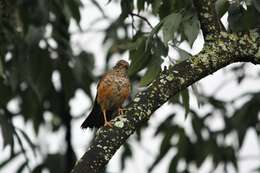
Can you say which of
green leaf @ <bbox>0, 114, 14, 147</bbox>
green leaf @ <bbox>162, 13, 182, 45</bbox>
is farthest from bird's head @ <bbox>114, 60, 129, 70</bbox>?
green leaf @ <bbox>162, 13, 182, 45</bbox>

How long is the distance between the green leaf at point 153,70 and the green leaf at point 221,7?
45 centimetres

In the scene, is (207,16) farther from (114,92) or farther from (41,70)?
(41,70)

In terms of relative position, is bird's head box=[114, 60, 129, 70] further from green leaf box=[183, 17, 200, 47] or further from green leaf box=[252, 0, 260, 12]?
green leaf box=[252, 0, 260, 12]

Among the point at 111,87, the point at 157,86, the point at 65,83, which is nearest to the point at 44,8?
the point at 111,87

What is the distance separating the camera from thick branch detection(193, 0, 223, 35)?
3982 millimetres

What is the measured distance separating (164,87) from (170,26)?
2.06ft

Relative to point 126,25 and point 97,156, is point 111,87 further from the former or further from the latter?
point 97,156

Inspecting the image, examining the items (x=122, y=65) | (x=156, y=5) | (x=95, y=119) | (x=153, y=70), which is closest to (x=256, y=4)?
(x=153, y=70)

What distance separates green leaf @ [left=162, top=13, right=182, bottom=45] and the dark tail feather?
1.42 metres

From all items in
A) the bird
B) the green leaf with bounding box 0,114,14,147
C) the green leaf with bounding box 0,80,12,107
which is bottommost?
the green leaf with bounding box 0,114,14,147

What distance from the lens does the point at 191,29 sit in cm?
438

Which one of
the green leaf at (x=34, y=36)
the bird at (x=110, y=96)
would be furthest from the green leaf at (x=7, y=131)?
the green leaf at (x=34, y=36)

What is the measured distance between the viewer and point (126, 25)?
8.16 meters

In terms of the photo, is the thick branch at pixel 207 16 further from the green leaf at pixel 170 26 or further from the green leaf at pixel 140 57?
the green leaf at pixel 140 57
